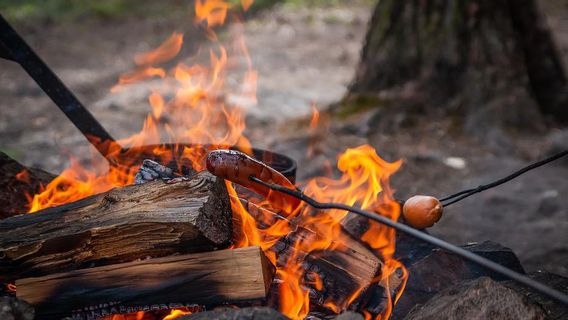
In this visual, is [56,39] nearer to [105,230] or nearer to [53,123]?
[53,123]

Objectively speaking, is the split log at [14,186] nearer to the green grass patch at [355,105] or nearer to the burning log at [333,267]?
the burning log at [333,267]

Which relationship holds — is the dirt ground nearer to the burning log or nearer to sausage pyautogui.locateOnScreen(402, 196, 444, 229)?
sausage pyautogui.locateOnScreen(402, 196, 444, 229)

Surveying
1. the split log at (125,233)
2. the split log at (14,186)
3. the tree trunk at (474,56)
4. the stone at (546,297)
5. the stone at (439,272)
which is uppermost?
the split log at (125,233)

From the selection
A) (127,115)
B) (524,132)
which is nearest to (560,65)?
(524,132)

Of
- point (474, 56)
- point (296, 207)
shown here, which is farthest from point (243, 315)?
point (474, 56)

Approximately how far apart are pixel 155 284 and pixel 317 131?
4.49 m

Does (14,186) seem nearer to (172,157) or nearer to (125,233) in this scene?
(172,157)

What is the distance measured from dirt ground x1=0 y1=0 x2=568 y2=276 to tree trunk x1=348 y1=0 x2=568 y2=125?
0.40 m

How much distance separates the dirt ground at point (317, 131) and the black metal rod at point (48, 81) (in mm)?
2310

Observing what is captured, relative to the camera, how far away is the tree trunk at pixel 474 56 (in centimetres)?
649

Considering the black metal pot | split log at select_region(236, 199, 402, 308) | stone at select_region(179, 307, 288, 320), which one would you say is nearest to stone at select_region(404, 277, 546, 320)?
split log at select_region(236, 199, 402, 308)

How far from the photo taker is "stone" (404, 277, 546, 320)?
2.22 meters

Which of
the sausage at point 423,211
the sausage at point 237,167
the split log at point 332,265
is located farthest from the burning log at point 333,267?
the sausage at point 423,211

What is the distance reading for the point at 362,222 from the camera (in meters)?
3.28
